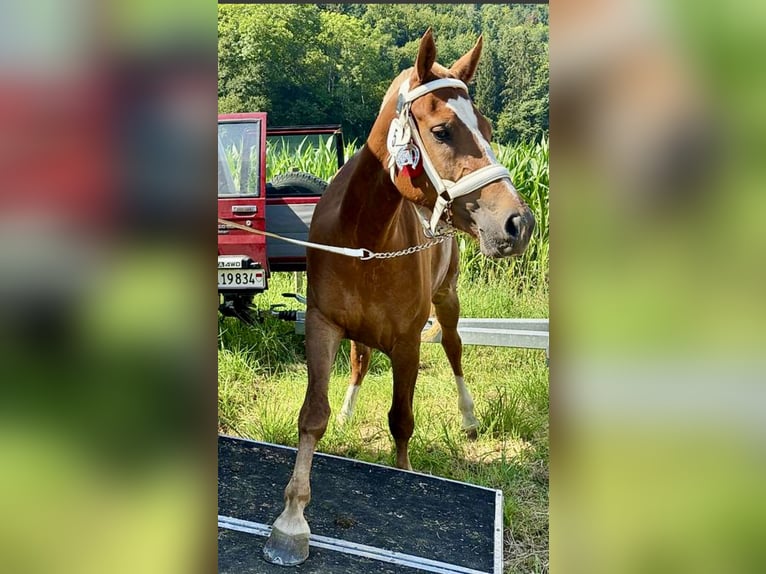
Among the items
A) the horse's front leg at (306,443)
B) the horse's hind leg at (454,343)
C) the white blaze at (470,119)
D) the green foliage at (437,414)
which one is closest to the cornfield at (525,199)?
the green foliage at (437,414)

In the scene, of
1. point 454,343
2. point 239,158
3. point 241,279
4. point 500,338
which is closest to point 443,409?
point 454,343

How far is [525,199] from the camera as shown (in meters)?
8.05

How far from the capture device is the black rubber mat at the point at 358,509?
2.70 m

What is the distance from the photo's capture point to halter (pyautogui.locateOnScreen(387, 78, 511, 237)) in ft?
7.91

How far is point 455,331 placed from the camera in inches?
196

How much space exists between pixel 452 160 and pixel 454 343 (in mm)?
2654

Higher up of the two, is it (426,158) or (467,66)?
(467,66)

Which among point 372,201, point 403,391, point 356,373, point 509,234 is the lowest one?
point 356,373
